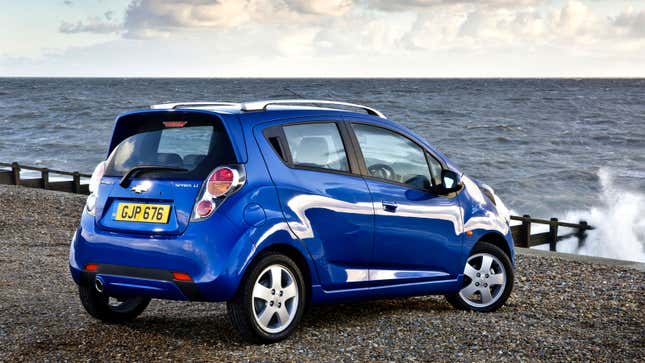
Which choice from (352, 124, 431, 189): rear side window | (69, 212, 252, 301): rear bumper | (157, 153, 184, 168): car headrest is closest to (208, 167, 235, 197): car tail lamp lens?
(69, 212, 252, 301): rear bumper

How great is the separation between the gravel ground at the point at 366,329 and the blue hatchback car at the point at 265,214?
0.28 metres

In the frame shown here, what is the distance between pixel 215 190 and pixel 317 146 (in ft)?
3.31

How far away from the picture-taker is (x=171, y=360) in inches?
225

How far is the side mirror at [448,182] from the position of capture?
7.05 meters

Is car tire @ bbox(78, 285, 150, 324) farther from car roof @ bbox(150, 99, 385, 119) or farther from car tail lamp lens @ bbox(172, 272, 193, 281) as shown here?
car roof @ bbox(150, 99, 385, 119)

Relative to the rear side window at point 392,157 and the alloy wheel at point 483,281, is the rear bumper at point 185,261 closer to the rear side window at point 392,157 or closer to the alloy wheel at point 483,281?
the rear side window at point 392,157

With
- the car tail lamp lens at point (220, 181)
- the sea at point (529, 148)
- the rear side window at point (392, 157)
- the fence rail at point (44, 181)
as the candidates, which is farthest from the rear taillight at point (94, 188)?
the fence rail at point (44, 181)

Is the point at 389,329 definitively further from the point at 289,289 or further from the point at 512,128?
the point at 512,128

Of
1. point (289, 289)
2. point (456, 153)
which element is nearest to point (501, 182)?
point (456, 153)

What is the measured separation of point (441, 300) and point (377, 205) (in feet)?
6.37

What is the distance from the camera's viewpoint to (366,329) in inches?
261

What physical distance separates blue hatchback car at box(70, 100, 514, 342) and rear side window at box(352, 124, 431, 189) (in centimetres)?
1

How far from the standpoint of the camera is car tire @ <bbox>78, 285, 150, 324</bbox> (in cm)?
666

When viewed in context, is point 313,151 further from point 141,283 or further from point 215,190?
point 141,283
